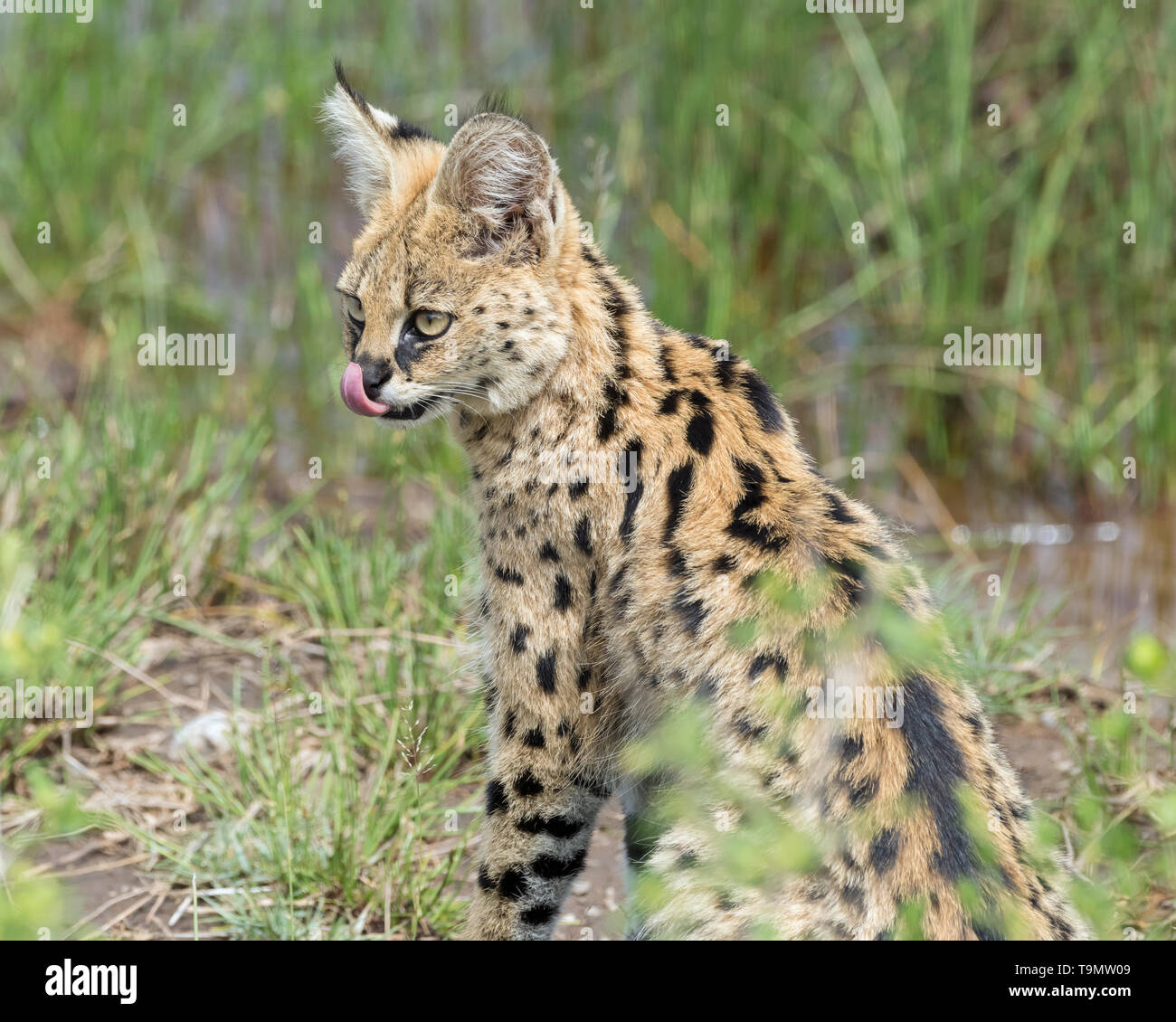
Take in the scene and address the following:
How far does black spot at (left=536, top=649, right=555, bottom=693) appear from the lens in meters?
3.87

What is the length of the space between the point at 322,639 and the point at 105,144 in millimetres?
4153

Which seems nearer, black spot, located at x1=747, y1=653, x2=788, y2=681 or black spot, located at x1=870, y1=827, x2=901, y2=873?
black spot, located at x1=870, y1=827, x2=901, y2=873

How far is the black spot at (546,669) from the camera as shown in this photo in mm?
3869

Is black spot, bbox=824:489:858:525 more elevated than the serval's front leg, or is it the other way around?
black spot, bbox=824:489:858:525

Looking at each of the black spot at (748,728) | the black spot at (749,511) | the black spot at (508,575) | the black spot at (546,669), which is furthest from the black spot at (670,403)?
the black spot at (748,728)

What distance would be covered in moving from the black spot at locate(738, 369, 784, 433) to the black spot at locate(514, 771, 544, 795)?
42.7 inches

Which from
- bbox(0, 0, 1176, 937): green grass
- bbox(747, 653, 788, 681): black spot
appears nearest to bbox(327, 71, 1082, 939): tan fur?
bbox(747, 653, 788, 681): black spot

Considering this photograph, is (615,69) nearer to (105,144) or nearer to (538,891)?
(105,144)

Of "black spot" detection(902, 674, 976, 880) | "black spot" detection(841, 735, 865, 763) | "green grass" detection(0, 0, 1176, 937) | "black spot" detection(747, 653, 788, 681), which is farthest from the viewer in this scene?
"green grass" detection(0, 0, 1176, 937)

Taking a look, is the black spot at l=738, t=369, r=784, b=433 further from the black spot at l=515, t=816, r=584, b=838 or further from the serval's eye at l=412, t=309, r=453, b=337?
the black spot at l=515, t=816, r=584, b=838

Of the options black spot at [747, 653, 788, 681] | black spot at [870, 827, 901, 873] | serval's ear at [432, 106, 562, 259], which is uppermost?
serval's ear at [432, 106, 562, 259]

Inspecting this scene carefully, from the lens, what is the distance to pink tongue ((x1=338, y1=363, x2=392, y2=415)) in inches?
154

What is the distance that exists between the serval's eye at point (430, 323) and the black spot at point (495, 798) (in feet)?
3.87

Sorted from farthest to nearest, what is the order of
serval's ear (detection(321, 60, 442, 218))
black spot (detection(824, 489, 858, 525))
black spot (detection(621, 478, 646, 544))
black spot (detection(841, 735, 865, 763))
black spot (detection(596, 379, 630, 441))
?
serval's ear (detection(321, 60, 442, 218)) < black spot (detection(596, 379, 630, 441)) < black spot (detection(621, 478, 646, 544)) < black spot (detection(824, 489, 858, 525)) < black spot (detection(841, 735, 865, 763))
